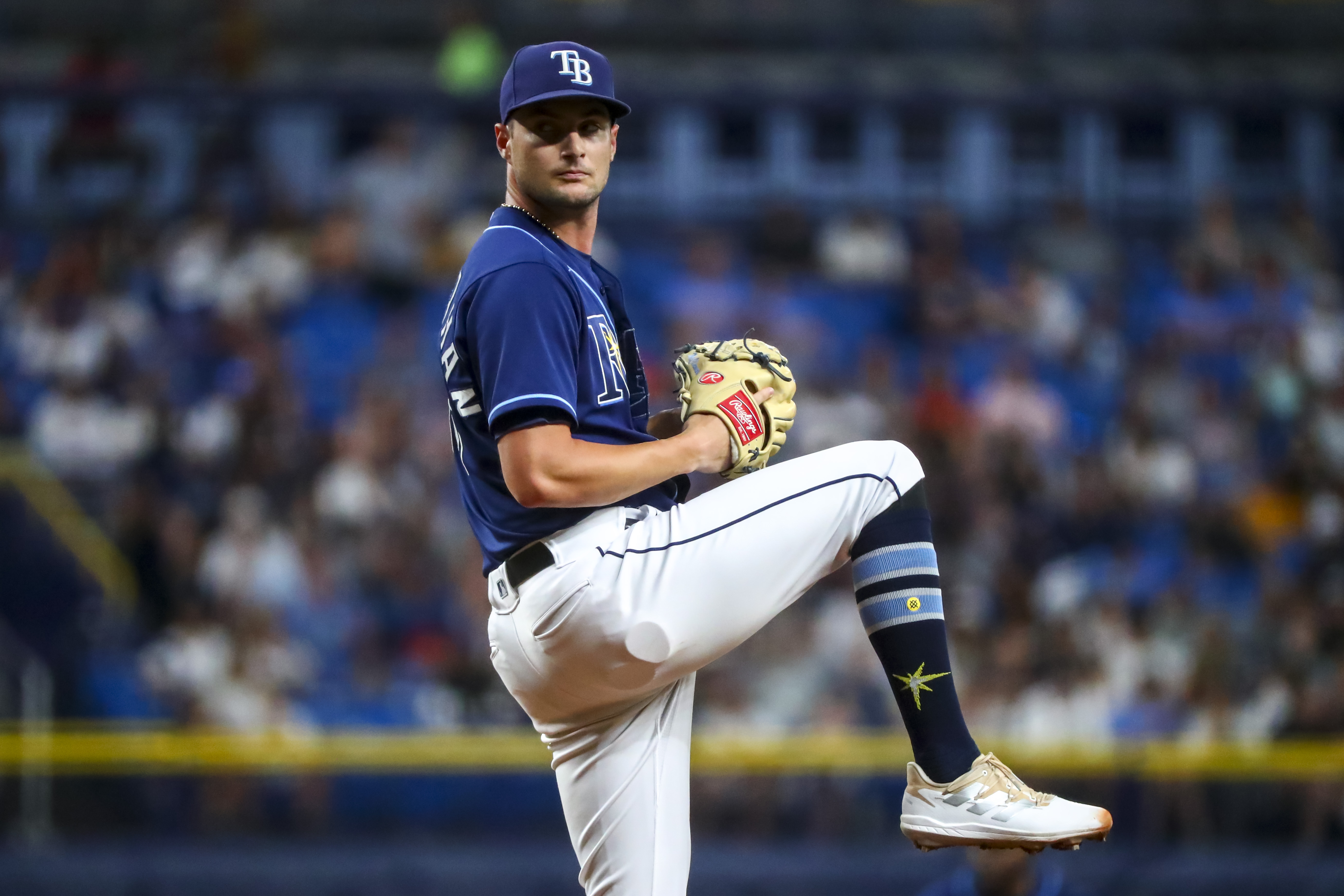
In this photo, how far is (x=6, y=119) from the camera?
462 inches

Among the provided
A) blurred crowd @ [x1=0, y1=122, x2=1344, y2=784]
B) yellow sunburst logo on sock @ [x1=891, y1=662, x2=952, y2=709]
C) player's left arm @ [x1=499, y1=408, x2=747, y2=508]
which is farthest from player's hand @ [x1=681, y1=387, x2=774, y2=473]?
blurred crowd @ [x1=0, y1=122, x2=1344, y2=784]

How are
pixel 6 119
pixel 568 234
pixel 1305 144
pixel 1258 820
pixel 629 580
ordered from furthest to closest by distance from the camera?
pixel 1305 144 < pixel 6 119 < pixel 1258 820 < pixel 568 234 < pixel 629 580

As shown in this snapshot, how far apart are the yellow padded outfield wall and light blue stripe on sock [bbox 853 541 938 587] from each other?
13.0ft

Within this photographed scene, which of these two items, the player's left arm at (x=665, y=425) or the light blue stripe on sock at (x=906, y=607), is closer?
the light blue stripe on sock at (x=906, y=607)

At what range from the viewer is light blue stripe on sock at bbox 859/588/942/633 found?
9.80 feet

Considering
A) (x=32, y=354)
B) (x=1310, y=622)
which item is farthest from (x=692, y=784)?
(x=32, y=354)

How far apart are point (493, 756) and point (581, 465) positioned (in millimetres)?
4297

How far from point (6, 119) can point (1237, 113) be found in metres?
9.79

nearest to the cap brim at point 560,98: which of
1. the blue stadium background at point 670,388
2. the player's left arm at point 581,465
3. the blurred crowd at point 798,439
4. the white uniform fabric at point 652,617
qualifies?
the player's left arm at point 581,465

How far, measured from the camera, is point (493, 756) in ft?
22.6

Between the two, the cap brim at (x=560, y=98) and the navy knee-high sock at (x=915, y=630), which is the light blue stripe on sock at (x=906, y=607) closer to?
the navy knee-high sock at (x=915, y=630)

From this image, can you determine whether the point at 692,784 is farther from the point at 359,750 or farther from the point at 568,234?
the point at 568,234

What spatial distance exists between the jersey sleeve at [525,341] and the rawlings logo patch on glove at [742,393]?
0.30 metres

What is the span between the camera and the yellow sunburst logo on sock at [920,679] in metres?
2.98
